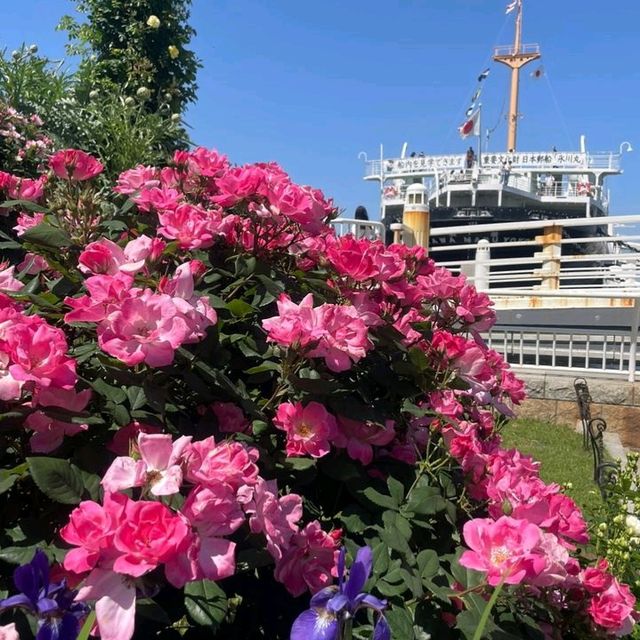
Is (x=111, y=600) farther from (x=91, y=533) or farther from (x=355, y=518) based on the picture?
(x=355, y=518)

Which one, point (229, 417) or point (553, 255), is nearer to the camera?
point (229, 417)

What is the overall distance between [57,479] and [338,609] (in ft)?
1.45

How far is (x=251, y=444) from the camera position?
121 centimetres

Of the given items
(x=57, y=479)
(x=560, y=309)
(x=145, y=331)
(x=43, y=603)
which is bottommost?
(x=43, y=603)

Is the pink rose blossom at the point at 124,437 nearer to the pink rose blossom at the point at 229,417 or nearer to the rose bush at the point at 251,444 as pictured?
the rose bush at the point at 251,444

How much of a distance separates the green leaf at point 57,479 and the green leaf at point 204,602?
21cm

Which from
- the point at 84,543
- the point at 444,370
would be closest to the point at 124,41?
the point at 444,370

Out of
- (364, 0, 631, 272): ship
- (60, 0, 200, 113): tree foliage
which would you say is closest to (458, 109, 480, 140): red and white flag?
(364, 0, 631, 272): ship

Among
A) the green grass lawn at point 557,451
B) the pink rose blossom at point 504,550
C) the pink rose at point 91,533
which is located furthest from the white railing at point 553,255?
the pink rose at point 91,533

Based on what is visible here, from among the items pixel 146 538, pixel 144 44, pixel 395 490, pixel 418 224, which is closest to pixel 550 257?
pixel 418 224

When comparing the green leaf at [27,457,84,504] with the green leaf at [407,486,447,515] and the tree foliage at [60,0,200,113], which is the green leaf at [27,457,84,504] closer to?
the green leaf at [407,486,447,515]

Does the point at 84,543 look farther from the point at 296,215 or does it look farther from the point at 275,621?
the point at 296,215

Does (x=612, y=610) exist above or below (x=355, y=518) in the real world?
below

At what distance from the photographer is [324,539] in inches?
45.4
